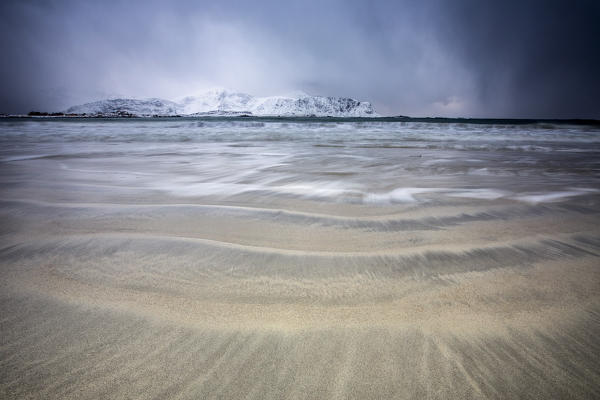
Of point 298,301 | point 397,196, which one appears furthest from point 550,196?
point 298,301

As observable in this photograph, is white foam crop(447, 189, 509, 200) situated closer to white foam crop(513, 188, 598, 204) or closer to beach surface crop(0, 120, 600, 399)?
white foam crop(513, 188, 598, 204)

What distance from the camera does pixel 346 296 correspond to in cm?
99

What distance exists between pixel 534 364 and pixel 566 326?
0.24m

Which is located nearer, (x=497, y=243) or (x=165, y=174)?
(x=497, y=243)

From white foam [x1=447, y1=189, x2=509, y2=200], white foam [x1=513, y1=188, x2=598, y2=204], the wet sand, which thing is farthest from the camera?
white foam [x1=447, y1=189, x2=509, y2=200]

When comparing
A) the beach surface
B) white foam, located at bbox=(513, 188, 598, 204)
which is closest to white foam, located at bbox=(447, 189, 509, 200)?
white foam, located at bbox=(513, 188, 598, 204)

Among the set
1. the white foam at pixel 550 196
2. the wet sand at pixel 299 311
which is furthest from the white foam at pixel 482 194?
the wet sand at pixel 299 311

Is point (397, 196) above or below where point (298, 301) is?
above

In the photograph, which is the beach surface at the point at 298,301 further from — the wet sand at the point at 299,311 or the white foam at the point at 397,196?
the white foam at the point at 397,196

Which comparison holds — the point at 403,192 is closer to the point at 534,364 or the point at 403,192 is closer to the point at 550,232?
the point at 550,232

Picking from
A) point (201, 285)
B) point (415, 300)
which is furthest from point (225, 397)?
point (415, 300)

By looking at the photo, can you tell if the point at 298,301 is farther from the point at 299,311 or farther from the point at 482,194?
the point at 482,194

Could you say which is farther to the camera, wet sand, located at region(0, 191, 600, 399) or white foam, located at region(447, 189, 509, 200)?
white foam, located at region(447, 189, 509, 200)

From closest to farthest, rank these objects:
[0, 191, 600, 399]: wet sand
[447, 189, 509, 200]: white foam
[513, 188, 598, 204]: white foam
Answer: [0, 191, 600, 399]: wet sand < [513, 188, 598, 204]: white foam < [447, 189, 509, 200]: white foam
